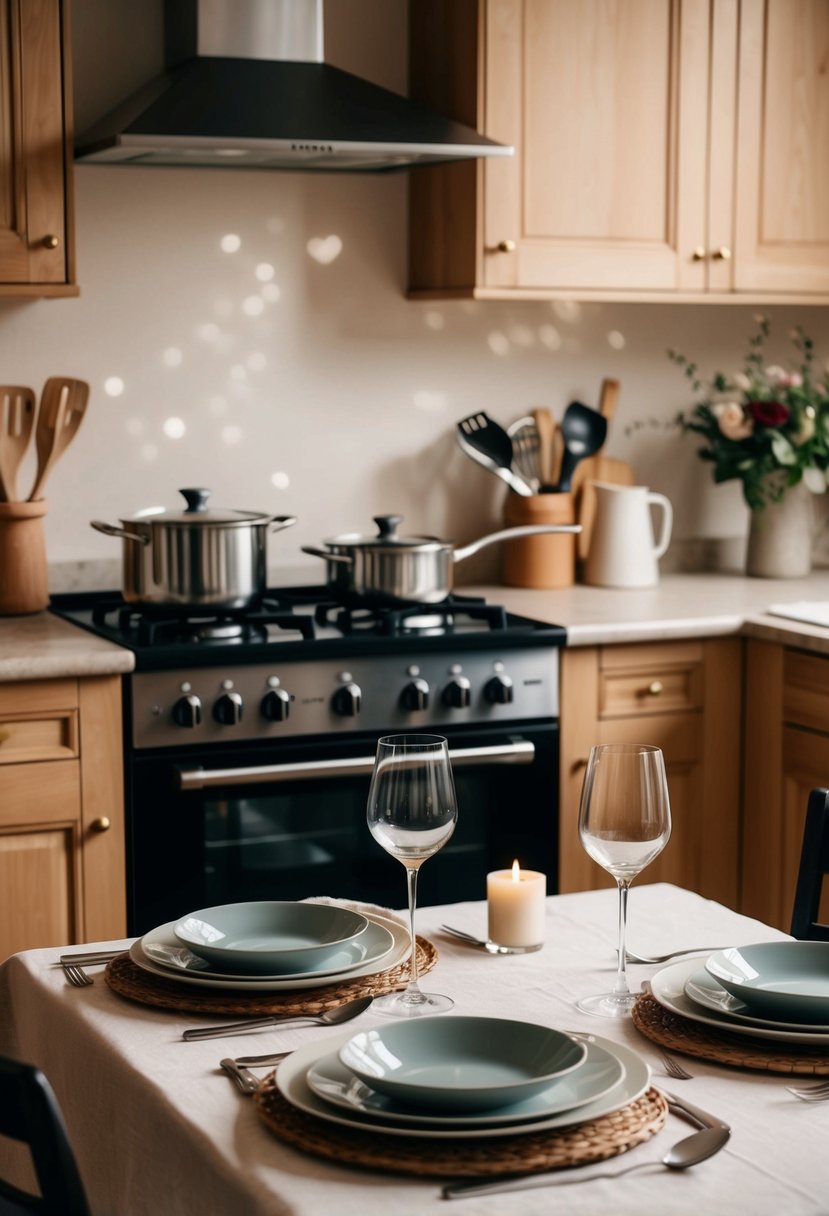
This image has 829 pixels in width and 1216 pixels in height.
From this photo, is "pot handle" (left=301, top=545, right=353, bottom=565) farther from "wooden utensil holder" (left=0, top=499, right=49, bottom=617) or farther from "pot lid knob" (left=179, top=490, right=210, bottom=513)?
"wooden utensil holder" (left=0, top=499, right=49, bottom=617)

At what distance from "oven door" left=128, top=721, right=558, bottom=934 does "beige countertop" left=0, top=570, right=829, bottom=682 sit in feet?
0.68

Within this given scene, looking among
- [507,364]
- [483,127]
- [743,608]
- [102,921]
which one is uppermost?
[483,127]

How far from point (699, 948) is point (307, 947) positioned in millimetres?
396

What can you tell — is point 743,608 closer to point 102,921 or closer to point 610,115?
point 610,115

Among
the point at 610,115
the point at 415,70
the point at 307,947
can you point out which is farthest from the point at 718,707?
the point at 307,947

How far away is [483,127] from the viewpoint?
3.14 m

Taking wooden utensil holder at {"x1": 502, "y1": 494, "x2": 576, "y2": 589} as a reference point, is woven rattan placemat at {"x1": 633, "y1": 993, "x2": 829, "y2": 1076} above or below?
below

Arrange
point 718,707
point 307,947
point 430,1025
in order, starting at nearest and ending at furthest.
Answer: point 430,1025
point 307,947
point 718,707


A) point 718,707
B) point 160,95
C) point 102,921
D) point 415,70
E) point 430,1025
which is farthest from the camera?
point 415,70

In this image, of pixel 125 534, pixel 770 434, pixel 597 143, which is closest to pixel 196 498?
pixel 125 534

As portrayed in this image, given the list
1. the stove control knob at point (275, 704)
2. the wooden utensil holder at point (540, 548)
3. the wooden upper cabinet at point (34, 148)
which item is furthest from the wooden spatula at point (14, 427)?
the wooden utensil holder at point (540, 548)

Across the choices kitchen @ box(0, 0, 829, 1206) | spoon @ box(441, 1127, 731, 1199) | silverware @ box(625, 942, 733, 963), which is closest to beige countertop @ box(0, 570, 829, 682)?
kitchen @ box(0, 0, 829, 1206)

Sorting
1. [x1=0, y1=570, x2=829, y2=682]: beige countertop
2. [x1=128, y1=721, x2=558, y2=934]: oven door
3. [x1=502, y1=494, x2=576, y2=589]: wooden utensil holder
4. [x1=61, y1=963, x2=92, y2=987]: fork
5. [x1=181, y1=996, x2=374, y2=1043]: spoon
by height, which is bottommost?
[x1=128, y1=721, x2=558, y2=934]: oven door

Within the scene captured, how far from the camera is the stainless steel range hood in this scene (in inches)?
109
